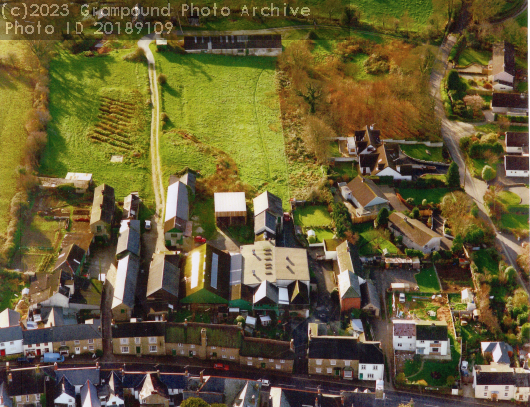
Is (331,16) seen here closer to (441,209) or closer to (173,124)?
(173,124)

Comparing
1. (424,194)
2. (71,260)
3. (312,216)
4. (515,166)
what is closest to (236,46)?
(312,216)

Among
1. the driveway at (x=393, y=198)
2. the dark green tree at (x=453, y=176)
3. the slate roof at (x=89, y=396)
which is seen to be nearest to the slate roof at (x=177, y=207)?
the slate roof at (x=89, y=396)

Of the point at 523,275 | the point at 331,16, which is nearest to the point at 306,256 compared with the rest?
the point at 523,275

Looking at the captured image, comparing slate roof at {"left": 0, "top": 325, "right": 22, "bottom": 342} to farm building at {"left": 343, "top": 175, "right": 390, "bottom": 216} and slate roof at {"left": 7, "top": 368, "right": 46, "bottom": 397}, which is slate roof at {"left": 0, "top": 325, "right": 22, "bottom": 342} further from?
farm building at {"left": 343, "top": 175, "right": 390, "bottom": 216}

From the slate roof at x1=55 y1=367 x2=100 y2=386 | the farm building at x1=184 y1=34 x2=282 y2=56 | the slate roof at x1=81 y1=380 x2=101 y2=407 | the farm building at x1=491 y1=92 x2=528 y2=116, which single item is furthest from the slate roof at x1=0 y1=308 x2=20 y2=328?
the farm building at x1=491 y1=92 x2=528 y2=116

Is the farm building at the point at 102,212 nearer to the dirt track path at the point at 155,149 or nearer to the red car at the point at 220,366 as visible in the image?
the dirt track path at the point at 155,149

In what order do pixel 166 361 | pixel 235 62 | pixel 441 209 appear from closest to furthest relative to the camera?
pixel 166 361, pixel 441 209, pixel 235 62
